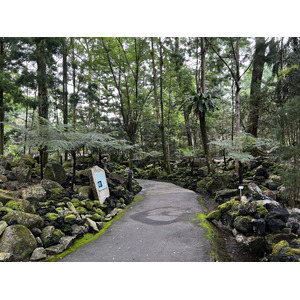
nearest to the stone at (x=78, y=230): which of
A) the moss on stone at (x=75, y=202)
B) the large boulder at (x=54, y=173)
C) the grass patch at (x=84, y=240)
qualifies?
the grass patch at (x=84, y=240)

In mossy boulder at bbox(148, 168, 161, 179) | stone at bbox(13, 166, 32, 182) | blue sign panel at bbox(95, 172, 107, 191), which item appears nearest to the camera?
blue sign panel at bbox(95, 172, 107, 191)

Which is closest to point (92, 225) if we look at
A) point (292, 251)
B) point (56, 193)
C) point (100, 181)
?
point (56, 193)

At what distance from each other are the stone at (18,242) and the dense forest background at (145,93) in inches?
80.0

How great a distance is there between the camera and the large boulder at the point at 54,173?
504 centimetres

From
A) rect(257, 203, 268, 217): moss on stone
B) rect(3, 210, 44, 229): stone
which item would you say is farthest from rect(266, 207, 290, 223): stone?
rect(3, 210, 44, 229): stone

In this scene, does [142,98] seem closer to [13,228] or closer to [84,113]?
[84,113]

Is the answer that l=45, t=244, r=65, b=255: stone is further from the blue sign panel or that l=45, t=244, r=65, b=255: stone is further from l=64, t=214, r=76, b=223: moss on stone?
the blue sign panel

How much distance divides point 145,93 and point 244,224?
32.9ft

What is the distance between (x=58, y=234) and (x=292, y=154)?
3928 mm

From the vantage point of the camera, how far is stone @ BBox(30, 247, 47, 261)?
239 cm

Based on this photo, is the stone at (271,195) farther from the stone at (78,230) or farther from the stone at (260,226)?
the stone at (78,230)

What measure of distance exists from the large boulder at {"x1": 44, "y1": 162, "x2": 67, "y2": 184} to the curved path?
6.39ft

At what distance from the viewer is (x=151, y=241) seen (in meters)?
2.93
